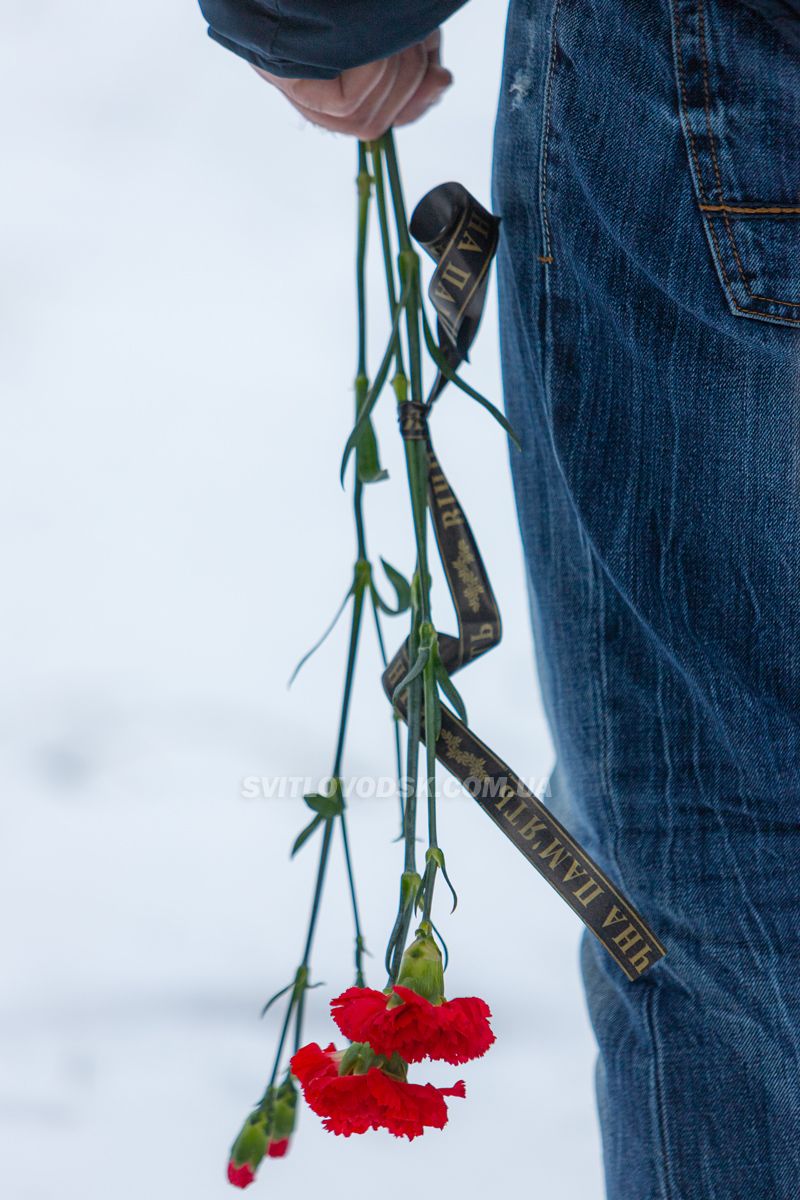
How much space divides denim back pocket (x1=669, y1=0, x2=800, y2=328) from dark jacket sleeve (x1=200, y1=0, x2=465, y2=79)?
0.08m

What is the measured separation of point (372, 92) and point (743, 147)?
134 mm

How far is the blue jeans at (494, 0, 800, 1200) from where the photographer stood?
38 cm

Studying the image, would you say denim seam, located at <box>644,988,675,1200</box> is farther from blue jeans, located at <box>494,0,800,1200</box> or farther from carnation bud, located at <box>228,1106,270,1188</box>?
carnation bud, located at <box>228,1106,270,1188</box>

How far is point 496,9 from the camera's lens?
1071mm

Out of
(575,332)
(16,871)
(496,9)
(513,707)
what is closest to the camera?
(575,332)

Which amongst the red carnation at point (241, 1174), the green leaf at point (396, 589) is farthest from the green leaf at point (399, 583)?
the red carnation at point (241, 1174)

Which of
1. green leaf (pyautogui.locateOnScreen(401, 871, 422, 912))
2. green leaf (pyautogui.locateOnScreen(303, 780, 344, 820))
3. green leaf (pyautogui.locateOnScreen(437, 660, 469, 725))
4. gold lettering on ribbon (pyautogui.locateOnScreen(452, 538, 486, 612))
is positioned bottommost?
green leaf (pyautogui.locateOnScreen(401, 871, 422, 912))

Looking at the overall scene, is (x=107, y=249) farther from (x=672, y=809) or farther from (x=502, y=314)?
(x=672, y=809)

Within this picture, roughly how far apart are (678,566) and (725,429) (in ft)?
0.16

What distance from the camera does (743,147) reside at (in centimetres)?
37

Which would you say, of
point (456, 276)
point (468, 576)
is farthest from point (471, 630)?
point (456, 276)

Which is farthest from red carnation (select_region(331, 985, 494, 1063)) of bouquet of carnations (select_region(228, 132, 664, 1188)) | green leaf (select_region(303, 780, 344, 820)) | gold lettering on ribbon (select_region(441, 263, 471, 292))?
gold lettering on ribbon (select_region(441, 263, 471, 292))

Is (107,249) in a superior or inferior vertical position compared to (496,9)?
inferior

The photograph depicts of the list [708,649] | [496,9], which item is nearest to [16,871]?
[708,649]
